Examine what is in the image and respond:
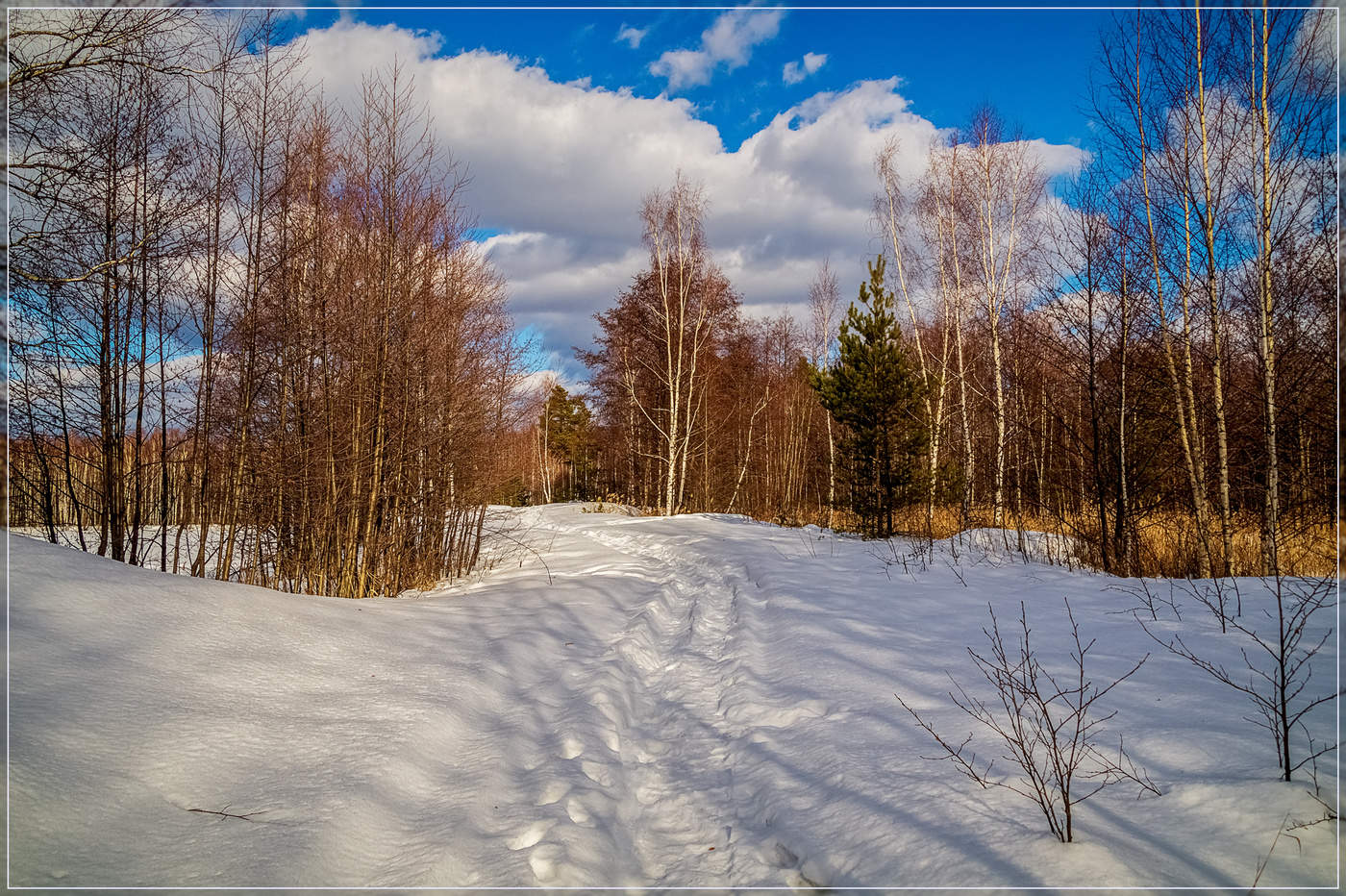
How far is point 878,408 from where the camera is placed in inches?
502

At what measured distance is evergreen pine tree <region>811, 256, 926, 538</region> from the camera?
12.7 m

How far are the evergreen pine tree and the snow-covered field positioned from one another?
7.06 meters

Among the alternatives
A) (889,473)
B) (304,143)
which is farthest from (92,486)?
(889,473)

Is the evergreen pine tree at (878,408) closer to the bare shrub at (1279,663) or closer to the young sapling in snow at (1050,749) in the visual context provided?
the bare shrub at (1279,663)

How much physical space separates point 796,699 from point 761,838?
152 cm

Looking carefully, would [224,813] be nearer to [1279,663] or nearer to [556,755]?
[556,755]

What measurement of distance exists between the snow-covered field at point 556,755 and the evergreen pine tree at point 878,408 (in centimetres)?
706

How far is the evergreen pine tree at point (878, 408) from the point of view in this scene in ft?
41.6

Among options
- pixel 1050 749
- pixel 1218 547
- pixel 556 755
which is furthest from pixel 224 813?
pixel 1218 547

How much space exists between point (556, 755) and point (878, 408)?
35.1ft

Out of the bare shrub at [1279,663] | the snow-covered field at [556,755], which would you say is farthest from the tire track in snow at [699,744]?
the bare shrub at [1279,663]

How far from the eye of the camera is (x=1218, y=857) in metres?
2.15

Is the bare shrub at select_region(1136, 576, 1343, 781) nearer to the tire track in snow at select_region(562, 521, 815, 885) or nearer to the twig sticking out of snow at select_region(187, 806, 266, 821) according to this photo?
the tire track in snow at select_region(562, 521, 815, 885)

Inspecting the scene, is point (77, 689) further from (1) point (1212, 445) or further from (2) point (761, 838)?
(1) point (1212, 445)
